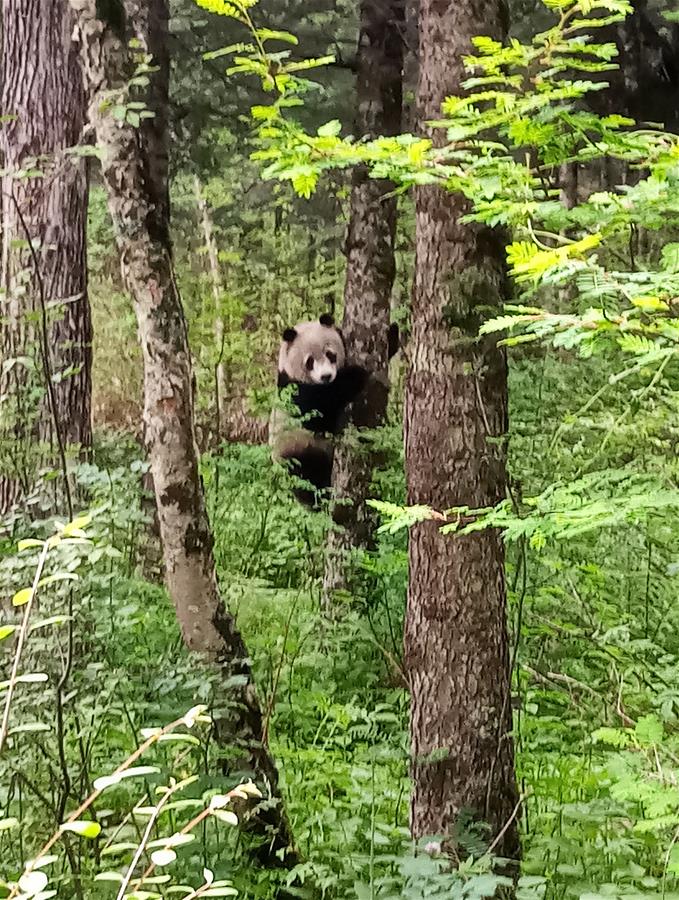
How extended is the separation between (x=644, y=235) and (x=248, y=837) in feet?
22.6

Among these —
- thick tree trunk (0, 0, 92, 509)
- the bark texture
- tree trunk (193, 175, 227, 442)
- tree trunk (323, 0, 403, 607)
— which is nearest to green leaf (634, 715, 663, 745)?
tree trunk (323, 0, 403, 607)

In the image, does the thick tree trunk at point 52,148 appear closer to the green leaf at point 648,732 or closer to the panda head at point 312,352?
the panda head at point 312,352

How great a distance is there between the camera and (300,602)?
5.71 m

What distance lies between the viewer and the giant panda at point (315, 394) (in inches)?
237

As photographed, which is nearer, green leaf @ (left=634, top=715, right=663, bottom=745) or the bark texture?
green leaf @ (left=634, top=715, right=663, bottom=745)

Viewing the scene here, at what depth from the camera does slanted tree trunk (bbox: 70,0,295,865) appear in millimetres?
3328

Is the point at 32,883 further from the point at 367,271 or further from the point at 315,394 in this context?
the point at 315,394

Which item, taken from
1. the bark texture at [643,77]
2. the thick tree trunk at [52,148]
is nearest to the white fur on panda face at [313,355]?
the thick tree trunk at [52,148]

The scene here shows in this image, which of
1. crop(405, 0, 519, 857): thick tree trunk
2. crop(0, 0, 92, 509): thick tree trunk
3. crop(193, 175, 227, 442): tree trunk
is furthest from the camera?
crop(193, 175, 227, 442): tree trunk

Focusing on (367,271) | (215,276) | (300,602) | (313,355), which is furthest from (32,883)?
(215,276)

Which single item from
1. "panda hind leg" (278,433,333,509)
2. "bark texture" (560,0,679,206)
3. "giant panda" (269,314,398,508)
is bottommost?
"panda hind leg" (278,433,333,509)

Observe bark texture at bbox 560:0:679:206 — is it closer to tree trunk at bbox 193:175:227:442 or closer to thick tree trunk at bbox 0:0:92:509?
tree trunk at bbox 193:175:227:442

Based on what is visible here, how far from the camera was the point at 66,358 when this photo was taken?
5.34 metres

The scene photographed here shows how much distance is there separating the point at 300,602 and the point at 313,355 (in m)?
2.17
